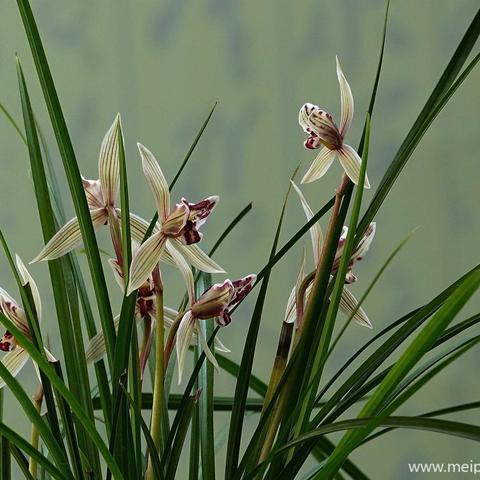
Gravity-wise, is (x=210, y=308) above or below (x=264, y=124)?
below

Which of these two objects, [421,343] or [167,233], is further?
[167,233]

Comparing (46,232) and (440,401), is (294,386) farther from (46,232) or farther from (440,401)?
(440,401)

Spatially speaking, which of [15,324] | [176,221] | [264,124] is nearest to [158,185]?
[176,221]

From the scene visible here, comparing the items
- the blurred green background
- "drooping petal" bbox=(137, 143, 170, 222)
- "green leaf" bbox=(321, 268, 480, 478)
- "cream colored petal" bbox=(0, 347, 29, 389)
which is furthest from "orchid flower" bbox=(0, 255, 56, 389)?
the blurred green background

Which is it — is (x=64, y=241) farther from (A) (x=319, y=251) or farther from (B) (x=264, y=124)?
(B) (x=264, y=124)

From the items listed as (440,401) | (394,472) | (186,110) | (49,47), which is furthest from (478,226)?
(49,47)
